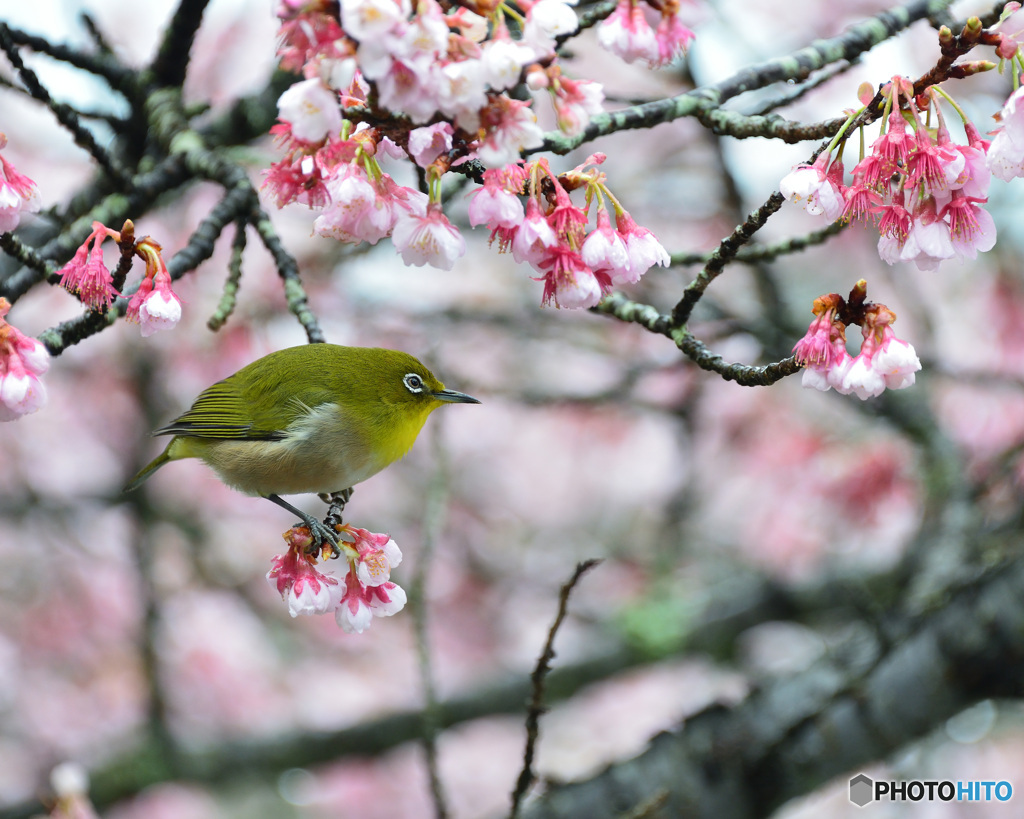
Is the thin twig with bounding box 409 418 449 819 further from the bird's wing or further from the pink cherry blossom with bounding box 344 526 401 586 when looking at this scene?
the pink cherry blossom with bounding box 344 526 401 586

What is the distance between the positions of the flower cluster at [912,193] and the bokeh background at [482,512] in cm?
262

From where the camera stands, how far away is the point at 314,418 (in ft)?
8.03

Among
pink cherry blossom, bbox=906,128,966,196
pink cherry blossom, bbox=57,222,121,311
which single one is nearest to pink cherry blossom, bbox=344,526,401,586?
pink cherry blossom, bbox=57,222,121,311

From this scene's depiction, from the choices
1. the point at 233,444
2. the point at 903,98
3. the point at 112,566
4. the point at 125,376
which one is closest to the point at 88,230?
the point at 233,444

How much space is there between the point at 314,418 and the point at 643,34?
54.5 inches

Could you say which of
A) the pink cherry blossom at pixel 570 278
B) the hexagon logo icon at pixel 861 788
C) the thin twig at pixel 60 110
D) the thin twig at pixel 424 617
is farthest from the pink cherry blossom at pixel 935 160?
the hexagon logo icon at pixel 861 788

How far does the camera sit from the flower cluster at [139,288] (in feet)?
4.83

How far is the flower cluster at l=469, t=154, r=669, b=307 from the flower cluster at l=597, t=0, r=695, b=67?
0.23 meters

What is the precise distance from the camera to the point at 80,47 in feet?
8.26

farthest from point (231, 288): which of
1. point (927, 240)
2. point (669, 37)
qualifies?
point (927, 240)

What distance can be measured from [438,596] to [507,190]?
22.4 ft

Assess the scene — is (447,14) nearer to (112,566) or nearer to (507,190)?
(507,190)

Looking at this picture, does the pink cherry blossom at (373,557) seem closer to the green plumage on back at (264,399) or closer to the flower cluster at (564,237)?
the flower cluster at (564,237)

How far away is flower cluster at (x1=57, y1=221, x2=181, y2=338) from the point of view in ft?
4.83
